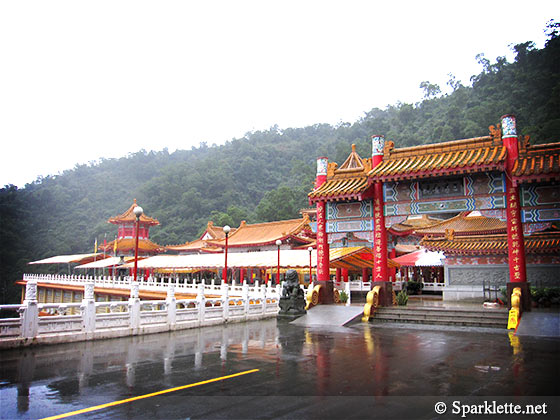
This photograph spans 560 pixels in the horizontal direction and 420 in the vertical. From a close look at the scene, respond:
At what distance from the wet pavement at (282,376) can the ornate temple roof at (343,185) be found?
7.17 meters

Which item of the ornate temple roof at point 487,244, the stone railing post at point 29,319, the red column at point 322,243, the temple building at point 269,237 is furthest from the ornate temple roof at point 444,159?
the temple building at point 269,237

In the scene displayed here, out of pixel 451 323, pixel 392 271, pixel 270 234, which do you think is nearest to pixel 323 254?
pixel 451 323

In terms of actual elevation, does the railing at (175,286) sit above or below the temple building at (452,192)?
below

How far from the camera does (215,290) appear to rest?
102 ft

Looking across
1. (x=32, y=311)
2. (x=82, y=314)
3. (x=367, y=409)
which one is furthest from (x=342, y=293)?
(x=367, y=409)

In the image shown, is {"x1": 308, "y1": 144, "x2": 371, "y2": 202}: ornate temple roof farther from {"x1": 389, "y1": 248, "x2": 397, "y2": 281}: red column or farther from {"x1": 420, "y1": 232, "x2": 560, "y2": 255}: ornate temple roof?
{"x1": 389, "y1": 248, "x2": 397, "y2": 281}: red column

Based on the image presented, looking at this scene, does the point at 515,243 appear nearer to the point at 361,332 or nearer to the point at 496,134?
the point at 496,134

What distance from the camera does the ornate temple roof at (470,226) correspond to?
1074 inches

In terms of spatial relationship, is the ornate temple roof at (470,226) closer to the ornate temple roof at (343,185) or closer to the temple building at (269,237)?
the ornate temple roof at (343,185)

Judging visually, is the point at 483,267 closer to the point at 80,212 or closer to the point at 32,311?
the point at 32,311

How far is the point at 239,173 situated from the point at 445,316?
120627 millimetres

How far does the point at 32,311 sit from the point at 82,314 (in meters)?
1.49

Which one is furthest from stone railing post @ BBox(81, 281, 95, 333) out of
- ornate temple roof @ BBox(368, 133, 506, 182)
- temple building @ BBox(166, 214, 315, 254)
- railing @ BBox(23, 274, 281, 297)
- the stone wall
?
temple building @ BBox(166, 214, 315, 254)

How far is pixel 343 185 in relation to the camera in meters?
19.9
